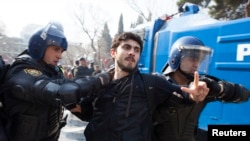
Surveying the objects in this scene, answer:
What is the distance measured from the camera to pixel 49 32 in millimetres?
2363

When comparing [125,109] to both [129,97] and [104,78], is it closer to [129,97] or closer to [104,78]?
[129,97]

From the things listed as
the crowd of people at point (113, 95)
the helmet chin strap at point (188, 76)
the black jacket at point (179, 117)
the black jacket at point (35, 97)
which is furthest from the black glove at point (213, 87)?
the black jacket at point (35, 97)

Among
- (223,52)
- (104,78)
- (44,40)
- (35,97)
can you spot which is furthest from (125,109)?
(223,52)

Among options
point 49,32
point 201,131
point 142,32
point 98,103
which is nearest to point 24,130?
point 98,103

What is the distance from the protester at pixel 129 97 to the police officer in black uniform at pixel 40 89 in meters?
0.16

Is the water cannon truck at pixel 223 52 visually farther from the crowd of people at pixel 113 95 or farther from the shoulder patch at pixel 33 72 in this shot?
the shoulder patch at pixel 33 72

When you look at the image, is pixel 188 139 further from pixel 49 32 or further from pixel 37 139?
pixel 49 32

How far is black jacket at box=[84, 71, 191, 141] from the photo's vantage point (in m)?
1.93

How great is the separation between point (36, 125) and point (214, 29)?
2.94 meters

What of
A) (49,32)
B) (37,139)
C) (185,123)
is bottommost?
(37,139)

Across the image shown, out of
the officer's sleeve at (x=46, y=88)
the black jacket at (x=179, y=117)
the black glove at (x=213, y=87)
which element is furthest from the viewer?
the black jacket at (x=179, y=117)

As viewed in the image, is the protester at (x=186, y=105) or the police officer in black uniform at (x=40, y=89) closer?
the police officer in black uniform at (x=40, y=89)

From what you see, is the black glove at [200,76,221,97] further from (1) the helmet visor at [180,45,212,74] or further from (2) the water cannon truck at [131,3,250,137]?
(2) the water cannon truck at [131,3,250,137]

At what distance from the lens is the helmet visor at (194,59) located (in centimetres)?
233
